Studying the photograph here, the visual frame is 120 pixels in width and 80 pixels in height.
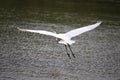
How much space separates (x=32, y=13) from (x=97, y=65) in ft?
1.73

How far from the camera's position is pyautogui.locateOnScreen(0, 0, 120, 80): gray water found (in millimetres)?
708

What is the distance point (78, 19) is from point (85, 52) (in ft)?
1.10

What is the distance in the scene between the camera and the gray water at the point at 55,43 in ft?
2.32

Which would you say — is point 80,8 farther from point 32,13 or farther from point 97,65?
point 97,65

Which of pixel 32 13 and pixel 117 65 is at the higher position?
pixel 117 65

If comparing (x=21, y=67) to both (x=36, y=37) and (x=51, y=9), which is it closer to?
(x=36, y=37)

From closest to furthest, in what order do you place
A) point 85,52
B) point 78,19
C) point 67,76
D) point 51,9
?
1. point 67,76
2. point 85,52
3. point 78,19
4. point 51,9

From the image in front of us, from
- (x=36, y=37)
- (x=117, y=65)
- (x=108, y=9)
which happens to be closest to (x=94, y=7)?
(x=108, y=9)

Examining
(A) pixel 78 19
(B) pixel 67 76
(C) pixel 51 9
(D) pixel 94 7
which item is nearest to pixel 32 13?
(C) pixel 51 9

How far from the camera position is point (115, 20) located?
45.8 inches

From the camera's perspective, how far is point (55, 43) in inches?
35.0

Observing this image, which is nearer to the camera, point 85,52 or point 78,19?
point 85,52

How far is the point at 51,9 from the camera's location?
4.11ft

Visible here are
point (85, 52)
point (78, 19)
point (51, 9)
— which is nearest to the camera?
point (85, 52)
